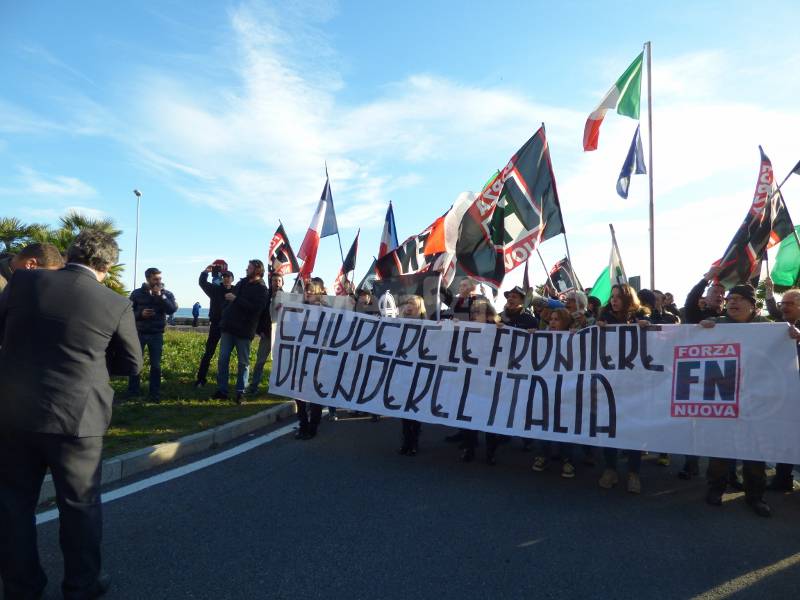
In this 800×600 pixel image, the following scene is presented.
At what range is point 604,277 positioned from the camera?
1183 centimetres

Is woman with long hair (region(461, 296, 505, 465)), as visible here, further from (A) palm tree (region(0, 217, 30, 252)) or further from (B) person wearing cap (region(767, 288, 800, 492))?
(A) palm tree (region(0, 217, 30, 252))

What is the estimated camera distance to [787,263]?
962 cm

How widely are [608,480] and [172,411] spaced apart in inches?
207

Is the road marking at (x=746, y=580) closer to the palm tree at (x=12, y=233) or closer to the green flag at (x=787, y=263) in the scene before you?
the green flag at (x=787, y=263)

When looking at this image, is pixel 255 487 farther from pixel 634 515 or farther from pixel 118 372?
pixel 634 515

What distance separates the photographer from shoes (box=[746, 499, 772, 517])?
462 cm

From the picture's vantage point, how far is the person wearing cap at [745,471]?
4742mm

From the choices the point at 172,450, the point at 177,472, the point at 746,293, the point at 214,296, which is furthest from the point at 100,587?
the point at 214,296

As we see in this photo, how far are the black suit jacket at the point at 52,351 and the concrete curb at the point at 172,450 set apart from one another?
6.46 ft

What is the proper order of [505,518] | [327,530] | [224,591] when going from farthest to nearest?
[505,518]
[327,530]
[224,591]

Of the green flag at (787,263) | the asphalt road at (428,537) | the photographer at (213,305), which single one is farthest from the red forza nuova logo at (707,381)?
the photographer at (213,305)

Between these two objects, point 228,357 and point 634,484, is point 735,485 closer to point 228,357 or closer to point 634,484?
point 634,484

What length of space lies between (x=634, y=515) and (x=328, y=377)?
3.45m

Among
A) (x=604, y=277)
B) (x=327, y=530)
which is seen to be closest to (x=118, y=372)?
(x=327, y=530)
